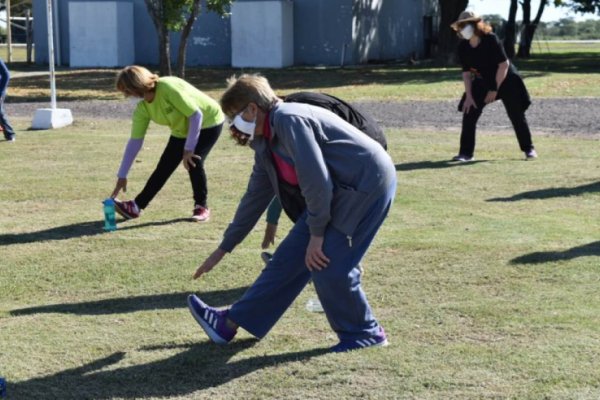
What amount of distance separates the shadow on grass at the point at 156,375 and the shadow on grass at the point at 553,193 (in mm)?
5328

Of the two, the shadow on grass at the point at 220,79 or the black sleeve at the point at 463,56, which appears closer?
the black sleeve at the point at 463,56

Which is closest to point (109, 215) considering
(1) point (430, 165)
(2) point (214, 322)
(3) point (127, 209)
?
(3) point (127, 209)

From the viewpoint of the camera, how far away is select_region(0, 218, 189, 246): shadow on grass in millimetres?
8992

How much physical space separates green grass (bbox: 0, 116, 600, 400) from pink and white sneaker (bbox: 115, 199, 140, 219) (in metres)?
0.10

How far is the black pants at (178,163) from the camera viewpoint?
30.9ft

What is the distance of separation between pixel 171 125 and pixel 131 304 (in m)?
2.59

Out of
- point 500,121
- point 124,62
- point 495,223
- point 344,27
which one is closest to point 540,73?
point 344,27

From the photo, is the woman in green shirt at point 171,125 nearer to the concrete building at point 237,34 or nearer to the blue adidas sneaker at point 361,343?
the blue adidas sneaker at point 361,343

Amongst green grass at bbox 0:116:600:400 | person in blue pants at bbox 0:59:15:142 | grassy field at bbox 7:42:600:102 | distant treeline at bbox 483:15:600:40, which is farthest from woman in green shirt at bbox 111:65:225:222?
distant treeline at bbox 483:15:600:40

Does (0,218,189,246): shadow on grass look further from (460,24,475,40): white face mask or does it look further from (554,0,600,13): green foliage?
(554,0,600,13): green foliage

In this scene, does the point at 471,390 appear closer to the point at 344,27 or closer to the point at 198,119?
the point at 198,119

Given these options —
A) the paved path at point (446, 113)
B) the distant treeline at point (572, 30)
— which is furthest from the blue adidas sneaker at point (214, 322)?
the distant treeline at point (572, 30)

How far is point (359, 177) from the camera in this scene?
527 cm

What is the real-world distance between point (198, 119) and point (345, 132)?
152 inches
